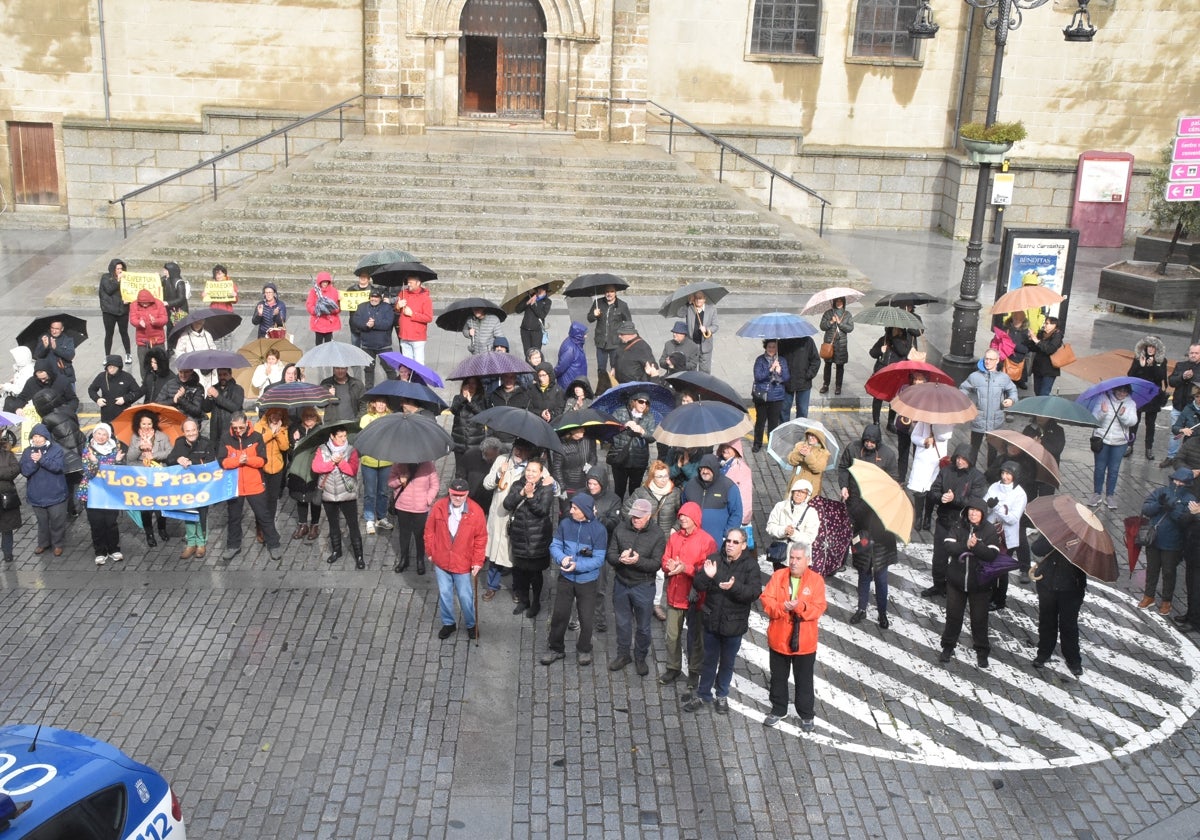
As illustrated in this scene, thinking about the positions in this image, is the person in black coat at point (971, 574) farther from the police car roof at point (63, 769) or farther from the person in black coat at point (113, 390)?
the person in black coat at point (113, 390)

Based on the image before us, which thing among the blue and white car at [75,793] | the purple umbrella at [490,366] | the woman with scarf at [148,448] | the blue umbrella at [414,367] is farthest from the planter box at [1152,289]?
the blue and white car at [75,793]

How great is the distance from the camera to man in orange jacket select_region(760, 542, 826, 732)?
931 cm

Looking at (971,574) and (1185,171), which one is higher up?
(1185,171)

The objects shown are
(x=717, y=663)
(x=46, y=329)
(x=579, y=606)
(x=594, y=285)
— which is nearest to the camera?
(x=717, y=663)

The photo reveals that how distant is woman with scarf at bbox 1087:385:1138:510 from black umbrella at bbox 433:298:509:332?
717 centimetres

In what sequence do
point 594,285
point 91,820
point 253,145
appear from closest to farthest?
1. point 91,820
2. point 594,285
3. point 253,145

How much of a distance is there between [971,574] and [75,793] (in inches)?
277

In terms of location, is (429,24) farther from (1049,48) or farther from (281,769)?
(281,769)

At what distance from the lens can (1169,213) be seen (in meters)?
24.3

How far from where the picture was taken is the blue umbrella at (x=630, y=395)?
42.5ft

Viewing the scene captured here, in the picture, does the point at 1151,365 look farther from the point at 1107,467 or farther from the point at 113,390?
the point at 113,390

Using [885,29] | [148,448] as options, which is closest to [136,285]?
[148,448]

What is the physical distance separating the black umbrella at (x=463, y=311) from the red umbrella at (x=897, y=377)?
15.6 feet

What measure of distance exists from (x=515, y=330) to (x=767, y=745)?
40.4 ft
